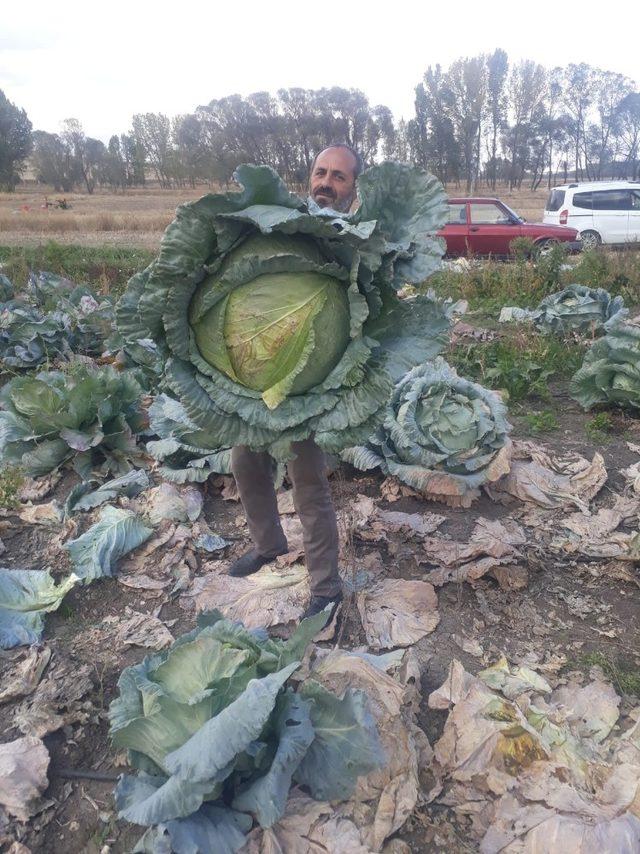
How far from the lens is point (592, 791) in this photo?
1.96m

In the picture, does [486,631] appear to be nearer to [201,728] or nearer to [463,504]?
[463,504]

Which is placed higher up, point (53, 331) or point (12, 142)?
point (12, 142)

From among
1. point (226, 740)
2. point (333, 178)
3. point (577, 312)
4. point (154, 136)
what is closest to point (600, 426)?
point (577, 312)

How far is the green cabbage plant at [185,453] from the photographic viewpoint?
12.7 feet

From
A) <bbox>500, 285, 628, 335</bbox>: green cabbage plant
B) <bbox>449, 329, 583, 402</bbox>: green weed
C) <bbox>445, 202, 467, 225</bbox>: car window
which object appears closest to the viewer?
<bbox>449, 329, 583, 402</bbox>: green weed

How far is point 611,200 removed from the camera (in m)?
16.6

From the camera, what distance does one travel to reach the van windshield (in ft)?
55.6

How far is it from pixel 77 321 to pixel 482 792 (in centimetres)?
676

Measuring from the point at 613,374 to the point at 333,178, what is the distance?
328 centimetres

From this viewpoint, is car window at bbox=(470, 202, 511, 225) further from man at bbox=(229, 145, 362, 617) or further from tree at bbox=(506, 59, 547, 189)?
tree at bbox=(506, 59, 547, 189)

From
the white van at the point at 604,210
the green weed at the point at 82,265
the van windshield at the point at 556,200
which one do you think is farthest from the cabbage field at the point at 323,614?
the van windshield at the point at 556,200

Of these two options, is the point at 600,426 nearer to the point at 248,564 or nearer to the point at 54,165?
the point at 248,564

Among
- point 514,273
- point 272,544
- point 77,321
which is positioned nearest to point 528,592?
point 272,544

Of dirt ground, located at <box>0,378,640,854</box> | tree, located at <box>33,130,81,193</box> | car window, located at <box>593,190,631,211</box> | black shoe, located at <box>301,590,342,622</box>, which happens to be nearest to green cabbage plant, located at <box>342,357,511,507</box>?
dirt ground, located at <box>0,378,640,854</box>
